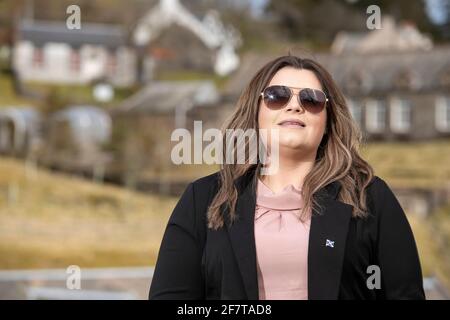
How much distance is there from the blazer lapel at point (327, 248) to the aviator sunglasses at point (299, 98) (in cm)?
35

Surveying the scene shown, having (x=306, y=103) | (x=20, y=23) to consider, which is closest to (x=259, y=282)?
(x=306, y=103)

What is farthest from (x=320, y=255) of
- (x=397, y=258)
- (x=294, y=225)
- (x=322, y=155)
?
(x=322, y=155)

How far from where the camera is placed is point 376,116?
85.4 ft

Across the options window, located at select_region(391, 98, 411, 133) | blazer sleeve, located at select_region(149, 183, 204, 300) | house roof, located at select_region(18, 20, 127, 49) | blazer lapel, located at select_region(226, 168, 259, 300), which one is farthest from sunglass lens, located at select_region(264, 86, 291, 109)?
house roof, located at select_region(18, 20, 127, 49)

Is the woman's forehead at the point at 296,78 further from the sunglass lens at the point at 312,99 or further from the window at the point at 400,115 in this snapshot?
the window at the point at 400,115

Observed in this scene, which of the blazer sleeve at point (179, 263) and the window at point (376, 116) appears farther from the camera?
the window at point (376, 116)

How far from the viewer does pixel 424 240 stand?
1991 cm

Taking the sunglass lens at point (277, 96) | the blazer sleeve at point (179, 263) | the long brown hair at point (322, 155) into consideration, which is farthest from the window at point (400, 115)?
the blazer sleeve at point (179, 263)

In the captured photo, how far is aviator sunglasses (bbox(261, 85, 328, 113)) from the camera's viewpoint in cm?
268

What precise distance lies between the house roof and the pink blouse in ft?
→ 82.0

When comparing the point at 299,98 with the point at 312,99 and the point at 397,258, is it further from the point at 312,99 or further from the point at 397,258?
the point at 397,258

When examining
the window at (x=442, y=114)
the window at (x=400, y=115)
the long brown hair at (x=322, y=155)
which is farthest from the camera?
the window at (x=400, y=115)

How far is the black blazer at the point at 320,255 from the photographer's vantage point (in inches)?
96.4

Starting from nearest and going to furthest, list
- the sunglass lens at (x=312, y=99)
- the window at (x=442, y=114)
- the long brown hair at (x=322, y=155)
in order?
the long brown hair at (x=322, y=155) → the sunglass lens at (x=312, y=99) → the window at (x=442, y=114)
